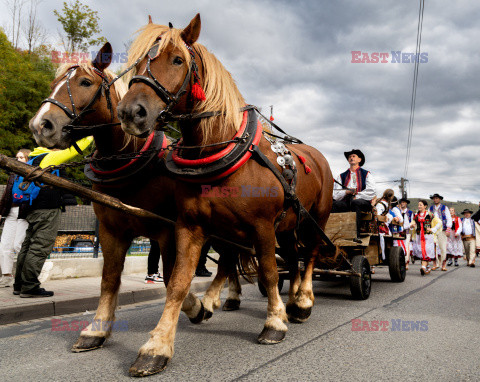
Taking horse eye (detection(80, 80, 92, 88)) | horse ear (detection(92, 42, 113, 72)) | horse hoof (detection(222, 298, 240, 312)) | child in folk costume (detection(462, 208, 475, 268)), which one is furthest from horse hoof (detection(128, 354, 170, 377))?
child in folk costume (detection(462, 208, 475, 268))

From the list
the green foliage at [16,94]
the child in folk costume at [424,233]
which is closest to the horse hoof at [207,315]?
the child in folk costume at [424,233]

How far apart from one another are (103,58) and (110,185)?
3.67 ft

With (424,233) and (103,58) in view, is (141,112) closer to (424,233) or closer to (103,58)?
(103,58)

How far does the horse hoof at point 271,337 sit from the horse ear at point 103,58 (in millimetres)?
2618

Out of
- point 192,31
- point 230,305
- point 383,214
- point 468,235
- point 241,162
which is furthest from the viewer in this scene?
point 468,235

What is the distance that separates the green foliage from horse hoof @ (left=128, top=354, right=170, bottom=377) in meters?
14.0

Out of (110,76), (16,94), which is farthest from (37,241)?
(16,94)

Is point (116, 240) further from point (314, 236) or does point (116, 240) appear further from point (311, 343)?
point (314, 236)

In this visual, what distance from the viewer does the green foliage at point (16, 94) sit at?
47.7ft

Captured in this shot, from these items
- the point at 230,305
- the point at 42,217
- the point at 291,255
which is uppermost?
the point at 42,217

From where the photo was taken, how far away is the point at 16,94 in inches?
586

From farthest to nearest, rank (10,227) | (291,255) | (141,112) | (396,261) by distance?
(396,261)
(10,227)
(291,255)
(141,112)

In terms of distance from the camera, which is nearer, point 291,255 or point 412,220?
point 291,255

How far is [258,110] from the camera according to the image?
11.8 ft
